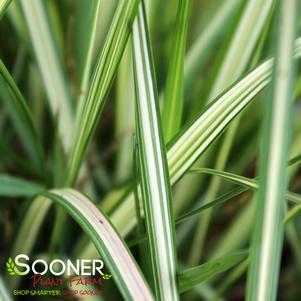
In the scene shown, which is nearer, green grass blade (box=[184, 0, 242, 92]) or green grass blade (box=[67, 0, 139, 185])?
green grass blade (box=[67, 0, 139, 185])

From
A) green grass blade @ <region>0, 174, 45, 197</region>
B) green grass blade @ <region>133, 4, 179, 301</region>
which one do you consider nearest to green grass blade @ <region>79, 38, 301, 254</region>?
green grass blade @ <region>133, 4, 179, 301</region>

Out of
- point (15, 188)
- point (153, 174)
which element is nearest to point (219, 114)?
point (153, 174)

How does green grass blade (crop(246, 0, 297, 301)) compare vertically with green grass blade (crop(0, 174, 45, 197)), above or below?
below

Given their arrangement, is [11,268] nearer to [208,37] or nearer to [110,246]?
[110,246]

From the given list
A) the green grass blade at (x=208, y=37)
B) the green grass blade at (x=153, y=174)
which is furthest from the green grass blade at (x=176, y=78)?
the green grass blade at (x=208, y=37)

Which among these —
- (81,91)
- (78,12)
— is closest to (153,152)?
(81,91)

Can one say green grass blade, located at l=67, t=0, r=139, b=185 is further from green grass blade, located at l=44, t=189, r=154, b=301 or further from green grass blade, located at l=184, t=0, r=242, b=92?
green grass blade, located at l=184, t=0, r=242, b=92
